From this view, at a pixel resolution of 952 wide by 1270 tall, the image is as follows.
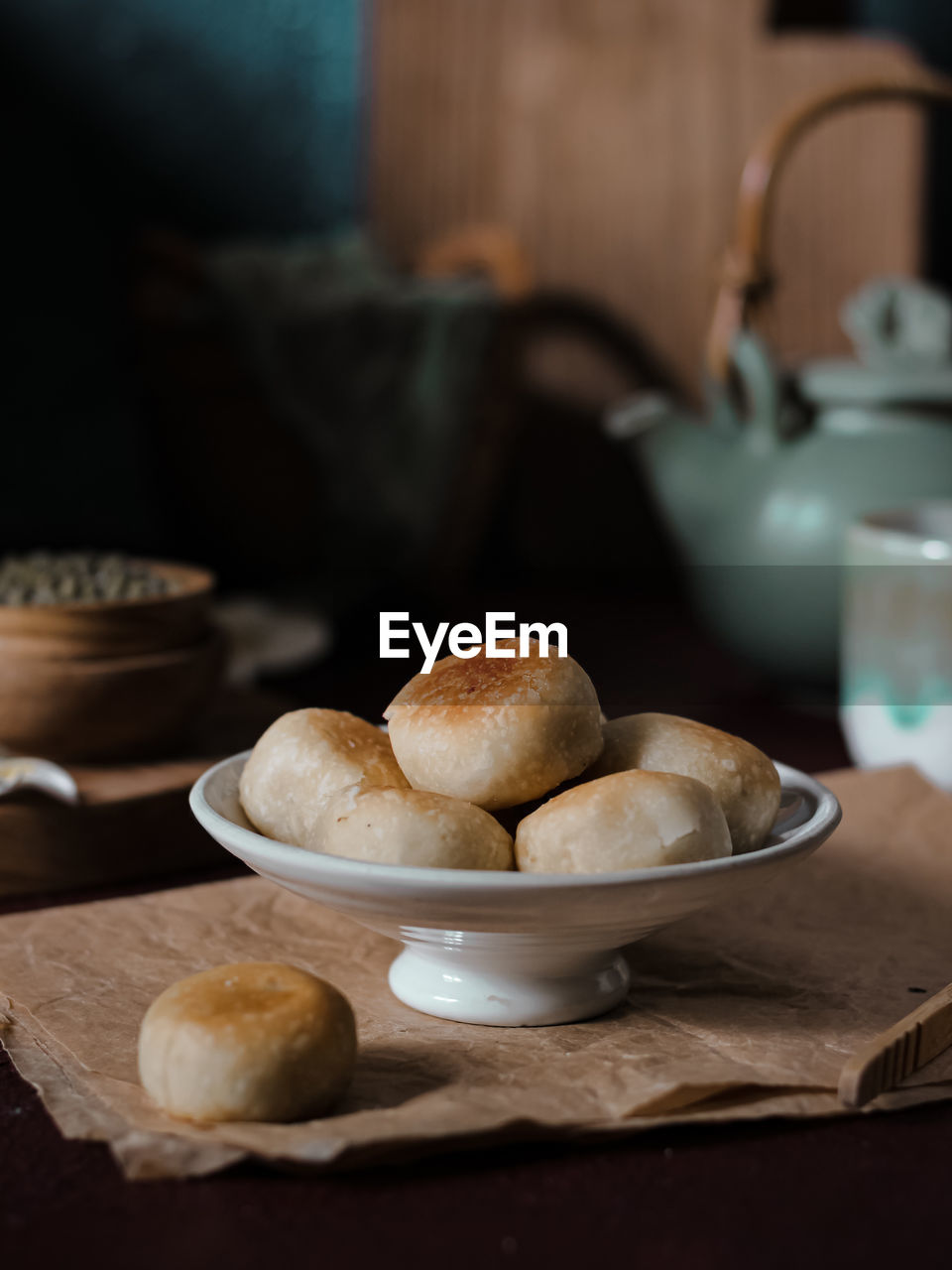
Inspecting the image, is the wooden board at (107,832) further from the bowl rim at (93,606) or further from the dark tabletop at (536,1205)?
the dark tabletop at (536,1205)

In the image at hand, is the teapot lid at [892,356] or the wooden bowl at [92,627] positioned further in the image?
the teapot lid at [892,356]

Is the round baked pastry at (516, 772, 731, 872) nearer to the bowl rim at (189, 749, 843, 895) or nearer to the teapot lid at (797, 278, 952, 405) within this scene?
the bowl rim at (189, 749, 843, 895)

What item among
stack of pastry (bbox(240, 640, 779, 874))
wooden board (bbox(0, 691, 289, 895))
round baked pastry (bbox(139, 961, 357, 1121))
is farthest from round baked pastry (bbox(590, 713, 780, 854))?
wooden board (bbox(0, 691, 289, 895))

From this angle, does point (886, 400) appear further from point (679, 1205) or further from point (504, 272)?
point (679, 1205)

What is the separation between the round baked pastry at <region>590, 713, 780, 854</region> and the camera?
1.25 ft

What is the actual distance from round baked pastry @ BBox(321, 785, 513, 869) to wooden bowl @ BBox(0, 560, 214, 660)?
0.23 metres

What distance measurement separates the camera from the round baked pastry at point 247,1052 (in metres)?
0.32

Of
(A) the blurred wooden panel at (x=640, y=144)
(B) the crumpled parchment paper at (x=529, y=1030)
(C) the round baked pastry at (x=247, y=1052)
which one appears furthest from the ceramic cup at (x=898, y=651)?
(A) the blurred wooden panel at (x=640, y=144)

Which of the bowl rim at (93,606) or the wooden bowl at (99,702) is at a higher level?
the bowl rim at (93,606)

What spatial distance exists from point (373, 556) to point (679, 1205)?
30.7 inches

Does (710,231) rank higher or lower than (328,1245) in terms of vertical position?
higher

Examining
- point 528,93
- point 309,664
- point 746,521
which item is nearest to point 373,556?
point 309,664

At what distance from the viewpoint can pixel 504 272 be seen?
114 cm

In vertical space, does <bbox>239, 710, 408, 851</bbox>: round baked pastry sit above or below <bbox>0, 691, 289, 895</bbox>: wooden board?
above
